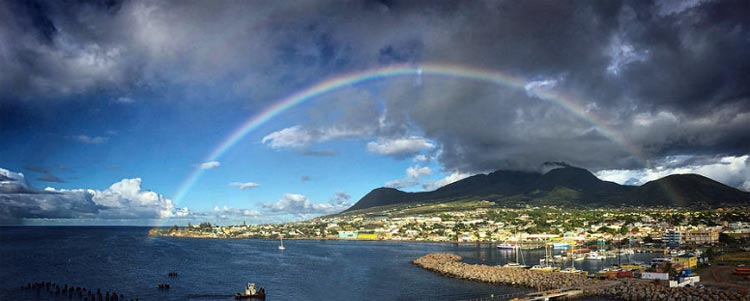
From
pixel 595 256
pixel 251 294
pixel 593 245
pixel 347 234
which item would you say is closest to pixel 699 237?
pixel 593 245

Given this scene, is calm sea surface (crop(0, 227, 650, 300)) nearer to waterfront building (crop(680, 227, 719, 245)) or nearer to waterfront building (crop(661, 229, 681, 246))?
waterfront building (crop(661, 229, 681, 246))

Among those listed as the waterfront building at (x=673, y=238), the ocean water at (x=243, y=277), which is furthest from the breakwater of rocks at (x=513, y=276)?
the waterfront building at (x=673, y=238)

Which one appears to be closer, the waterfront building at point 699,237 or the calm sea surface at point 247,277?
the calm sea surface at point 247,277

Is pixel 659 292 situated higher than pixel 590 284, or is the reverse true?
pixel 659 292

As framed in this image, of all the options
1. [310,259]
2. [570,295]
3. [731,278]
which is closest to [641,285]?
[570,295]

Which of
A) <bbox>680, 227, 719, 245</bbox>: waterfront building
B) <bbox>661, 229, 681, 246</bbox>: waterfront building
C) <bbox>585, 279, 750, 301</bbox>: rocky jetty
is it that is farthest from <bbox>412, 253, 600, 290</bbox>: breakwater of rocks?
<bbox>680, 227, 719, 245</bbox>: waterfront building

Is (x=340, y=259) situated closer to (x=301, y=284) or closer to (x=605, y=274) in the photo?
(x=301, y=284)

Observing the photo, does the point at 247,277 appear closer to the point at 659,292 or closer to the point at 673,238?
the point at 659,292

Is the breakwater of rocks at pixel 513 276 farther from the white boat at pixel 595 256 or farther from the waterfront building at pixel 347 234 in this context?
the waterfront building at pixel 347 234

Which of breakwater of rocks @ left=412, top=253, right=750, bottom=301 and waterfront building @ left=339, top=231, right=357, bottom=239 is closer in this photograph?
breakwater of rocks @ left=412, top=253, right=750, bottom=301
